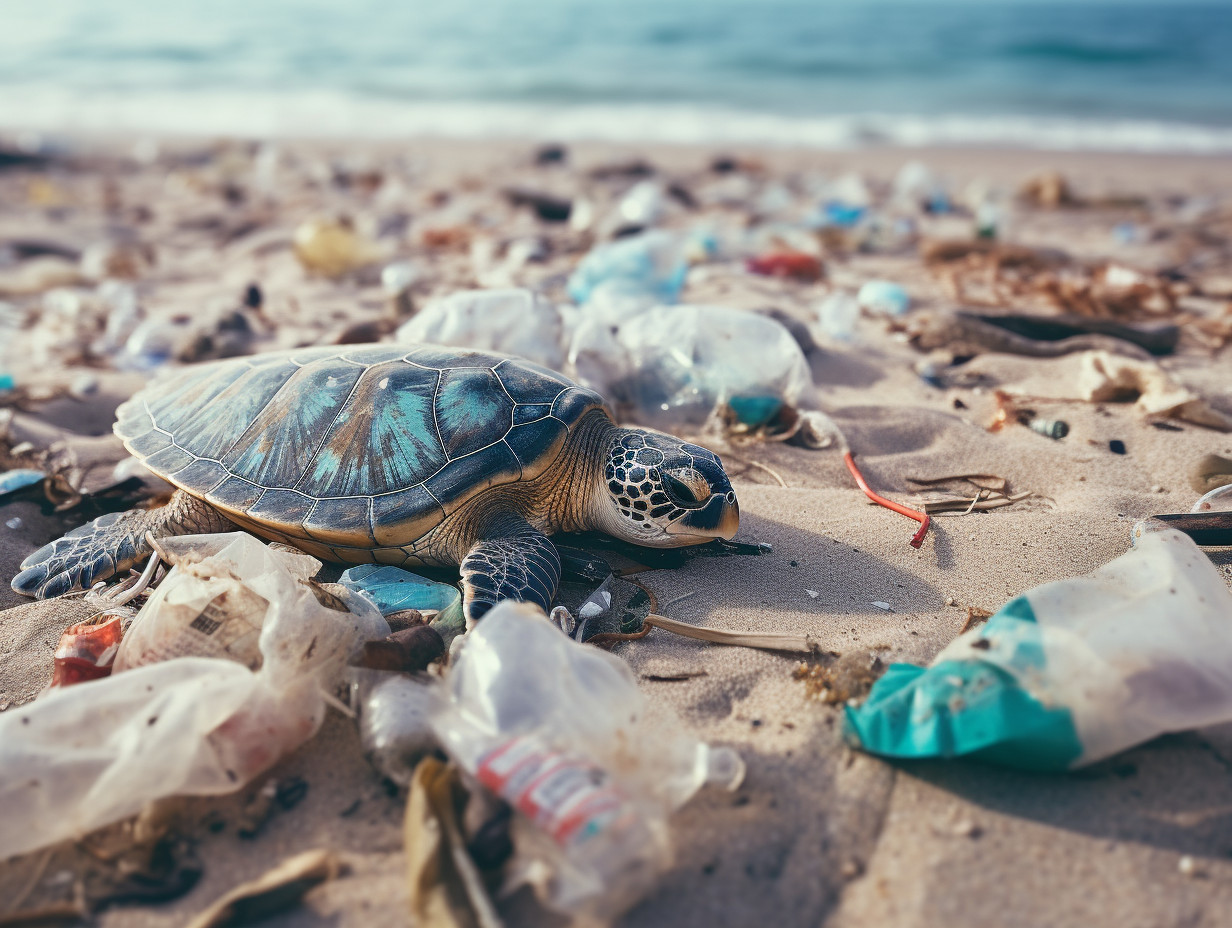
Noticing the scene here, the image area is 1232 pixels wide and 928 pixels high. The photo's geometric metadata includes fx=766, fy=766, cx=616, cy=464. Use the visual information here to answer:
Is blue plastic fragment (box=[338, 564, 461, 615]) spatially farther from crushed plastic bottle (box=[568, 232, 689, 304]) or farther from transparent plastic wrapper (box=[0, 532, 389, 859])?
crushed plastic bottle (box=[568, 232, 689, 304])

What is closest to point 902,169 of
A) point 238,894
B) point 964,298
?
point 964,298

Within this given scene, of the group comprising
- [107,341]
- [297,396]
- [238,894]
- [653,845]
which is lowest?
[107,341]

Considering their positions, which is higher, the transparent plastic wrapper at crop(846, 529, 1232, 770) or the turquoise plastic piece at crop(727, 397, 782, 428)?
the transparent plastic wrapper at crop(846, 529, 1232, 770)

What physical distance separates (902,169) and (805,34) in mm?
14111

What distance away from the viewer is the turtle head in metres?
2.14

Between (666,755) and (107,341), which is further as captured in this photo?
(107,341)

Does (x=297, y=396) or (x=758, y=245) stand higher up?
(x=297, y=396)

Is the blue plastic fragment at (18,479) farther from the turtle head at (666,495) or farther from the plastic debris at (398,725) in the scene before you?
the turtle head at (666,495)

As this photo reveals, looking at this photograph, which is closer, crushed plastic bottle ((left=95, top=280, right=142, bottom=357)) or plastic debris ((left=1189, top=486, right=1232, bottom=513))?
plastic debris ((left=1189, top=486, right=1232, bottom=513))

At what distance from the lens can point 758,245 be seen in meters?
5.46

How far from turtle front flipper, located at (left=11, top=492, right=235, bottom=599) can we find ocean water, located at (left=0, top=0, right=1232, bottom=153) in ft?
33.3

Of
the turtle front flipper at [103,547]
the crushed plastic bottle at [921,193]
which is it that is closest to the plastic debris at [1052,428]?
the turtle front flipper at [103,547]

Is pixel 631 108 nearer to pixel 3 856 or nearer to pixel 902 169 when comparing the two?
pixel 902 169

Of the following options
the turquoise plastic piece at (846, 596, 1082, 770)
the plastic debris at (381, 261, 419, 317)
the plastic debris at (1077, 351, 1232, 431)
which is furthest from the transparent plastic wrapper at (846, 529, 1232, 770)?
the plastic debris at (381, 261, 419, 317)
